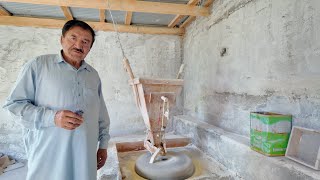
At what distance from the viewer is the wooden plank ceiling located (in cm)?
318

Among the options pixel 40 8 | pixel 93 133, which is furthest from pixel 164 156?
pixel 40 8

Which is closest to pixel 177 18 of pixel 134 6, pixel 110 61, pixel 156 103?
pixel 134 6

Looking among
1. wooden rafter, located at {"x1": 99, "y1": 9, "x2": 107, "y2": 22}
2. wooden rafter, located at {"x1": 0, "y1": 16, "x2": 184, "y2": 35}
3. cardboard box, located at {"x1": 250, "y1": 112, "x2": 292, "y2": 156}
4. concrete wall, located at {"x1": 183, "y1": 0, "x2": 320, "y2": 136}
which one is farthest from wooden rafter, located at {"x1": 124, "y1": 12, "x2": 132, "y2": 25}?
cardboard box, located at {"x1": 250, "y1": 112, "x2": 292, "y2": 156}

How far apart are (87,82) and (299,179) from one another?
180 centimetres

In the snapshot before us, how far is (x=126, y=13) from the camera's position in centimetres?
400

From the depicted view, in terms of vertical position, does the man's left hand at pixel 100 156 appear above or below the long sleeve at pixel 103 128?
below

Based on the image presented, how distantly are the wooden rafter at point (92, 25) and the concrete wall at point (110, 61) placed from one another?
0.42ft

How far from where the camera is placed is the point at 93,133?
146 centimetres

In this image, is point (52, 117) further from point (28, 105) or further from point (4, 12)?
point (4, 12)

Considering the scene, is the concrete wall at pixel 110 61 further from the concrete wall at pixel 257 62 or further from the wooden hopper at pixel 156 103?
the wooden hopper at pixel 156 103

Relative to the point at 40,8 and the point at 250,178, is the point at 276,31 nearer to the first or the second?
the point at 250,178

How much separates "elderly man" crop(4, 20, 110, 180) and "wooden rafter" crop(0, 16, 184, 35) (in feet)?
10.6

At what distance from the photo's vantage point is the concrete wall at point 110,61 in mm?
4215

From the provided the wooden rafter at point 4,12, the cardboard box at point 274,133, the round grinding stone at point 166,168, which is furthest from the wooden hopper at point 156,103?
the wooden rafter at point 4,12
